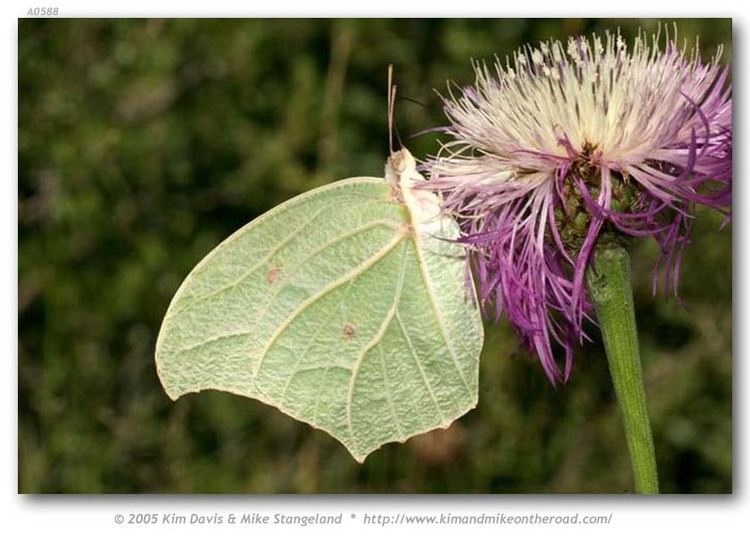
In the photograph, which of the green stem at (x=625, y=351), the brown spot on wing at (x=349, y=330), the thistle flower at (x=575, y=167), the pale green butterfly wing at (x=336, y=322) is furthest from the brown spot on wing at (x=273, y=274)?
the green stem at (x=625, y=351)

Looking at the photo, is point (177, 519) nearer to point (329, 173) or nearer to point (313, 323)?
point (313, 323)

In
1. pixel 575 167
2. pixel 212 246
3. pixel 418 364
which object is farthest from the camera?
pixel 212 246

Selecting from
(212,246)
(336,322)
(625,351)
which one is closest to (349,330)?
(336,322)

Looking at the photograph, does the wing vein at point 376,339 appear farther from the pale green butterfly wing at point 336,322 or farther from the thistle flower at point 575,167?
the thistle flower at point 575,167

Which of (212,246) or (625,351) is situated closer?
(625,351)

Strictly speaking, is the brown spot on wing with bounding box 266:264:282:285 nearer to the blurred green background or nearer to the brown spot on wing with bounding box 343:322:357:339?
the brown spot on wing with bounding box 343:322:357:339

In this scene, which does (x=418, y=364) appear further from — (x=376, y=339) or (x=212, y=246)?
(x=212, y=246)
